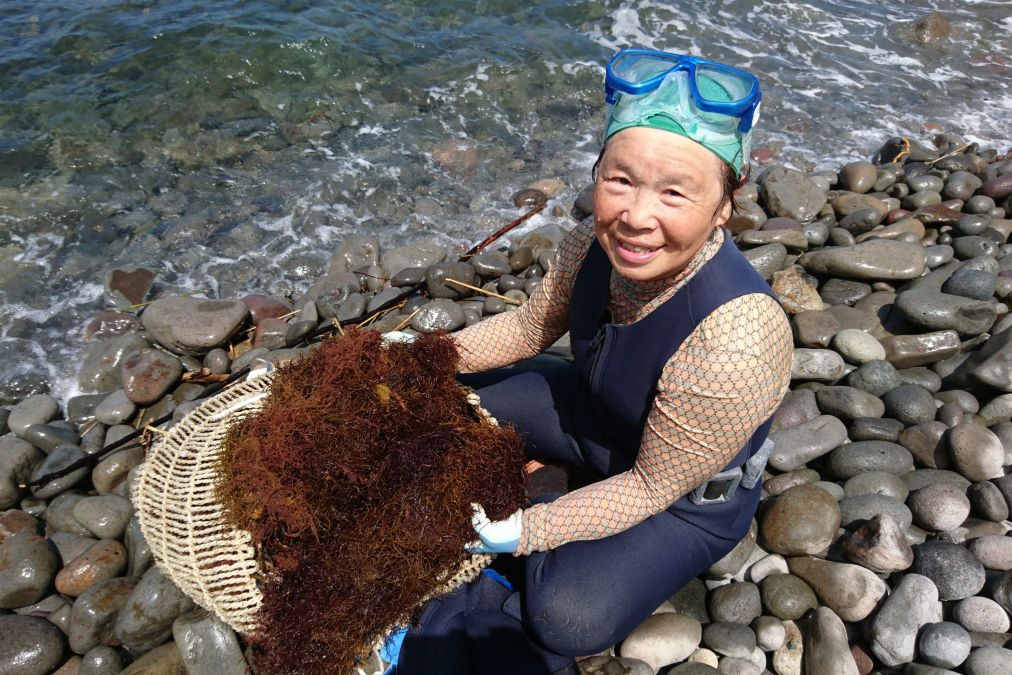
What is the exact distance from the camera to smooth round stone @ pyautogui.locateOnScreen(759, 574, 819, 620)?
2994 mm

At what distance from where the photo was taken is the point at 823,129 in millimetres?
8367

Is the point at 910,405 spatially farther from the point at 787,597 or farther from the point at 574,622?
the point at 574,622

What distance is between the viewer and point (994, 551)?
2955 mm

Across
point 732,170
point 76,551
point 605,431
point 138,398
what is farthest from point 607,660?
point 138,398

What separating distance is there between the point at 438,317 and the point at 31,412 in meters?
2.97

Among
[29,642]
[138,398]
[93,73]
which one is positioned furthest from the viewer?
[93,73]

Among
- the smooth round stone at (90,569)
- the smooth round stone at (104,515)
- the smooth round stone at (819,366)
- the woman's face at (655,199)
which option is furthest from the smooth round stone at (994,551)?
the smooth round stone at (104,515)

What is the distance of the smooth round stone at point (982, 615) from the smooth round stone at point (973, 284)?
2420mm

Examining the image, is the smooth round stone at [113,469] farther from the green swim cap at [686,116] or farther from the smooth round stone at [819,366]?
the smooth round stone at [819,366]

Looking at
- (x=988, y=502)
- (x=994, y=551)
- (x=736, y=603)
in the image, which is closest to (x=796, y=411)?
(x=988, y=502)

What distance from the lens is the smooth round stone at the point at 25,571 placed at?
134 inches

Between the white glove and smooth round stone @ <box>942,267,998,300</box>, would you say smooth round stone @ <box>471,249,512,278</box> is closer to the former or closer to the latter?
the white glove

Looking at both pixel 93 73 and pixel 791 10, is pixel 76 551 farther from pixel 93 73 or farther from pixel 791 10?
pixel 791 10

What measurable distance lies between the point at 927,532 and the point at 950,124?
726 cm
